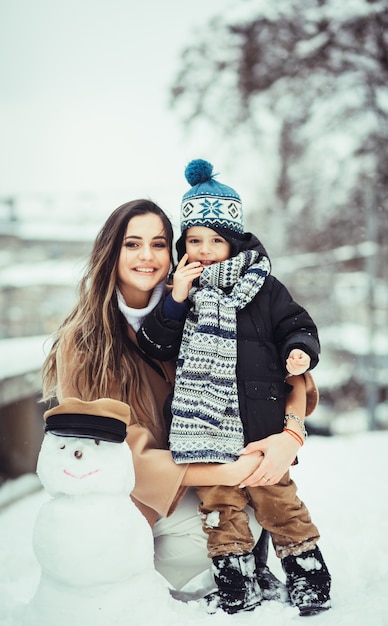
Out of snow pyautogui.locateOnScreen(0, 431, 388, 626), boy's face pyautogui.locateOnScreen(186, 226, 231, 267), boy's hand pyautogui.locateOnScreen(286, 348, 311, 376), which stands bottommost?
snow pyautogui.locateOnScreen(0, 431, 388, 626)

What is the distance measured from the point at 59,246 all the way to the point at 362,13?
5.42m

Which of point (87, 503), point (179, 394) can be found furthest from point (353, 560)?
point (87, 503)

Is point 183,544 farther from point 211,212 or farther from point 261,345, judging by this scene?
point 211,212

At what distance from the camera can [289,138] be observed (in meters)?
10.2

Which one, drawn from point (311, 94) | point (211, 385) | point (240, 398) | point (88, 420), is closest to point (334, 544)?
point (240, 398)

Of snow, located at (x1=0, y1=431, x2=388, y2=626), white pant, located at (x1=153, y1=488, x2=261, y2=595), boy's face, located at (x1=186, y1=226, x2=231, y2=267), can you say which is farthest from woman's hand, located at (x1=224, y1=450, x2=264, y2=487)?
boy's face, located at (x1=186, y1=226, x2=231, y2=267)

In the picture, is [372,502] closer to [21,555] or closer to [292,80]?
[21,555]

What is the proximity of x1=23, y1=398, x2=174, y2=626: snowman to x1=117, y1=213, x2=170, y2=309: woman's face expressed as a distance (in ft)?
2.29

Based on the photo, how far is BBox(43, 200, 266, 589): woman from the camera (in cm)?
233

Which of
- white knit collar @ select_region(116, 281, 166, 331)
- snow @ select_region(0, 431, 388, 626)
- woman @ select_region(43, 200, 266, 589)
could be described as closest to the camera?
snow @ select_region(0, 431, 388, 626)

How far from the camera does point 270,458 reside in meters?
2.15

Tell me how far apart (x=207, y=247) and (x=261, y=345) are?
423 millimetres

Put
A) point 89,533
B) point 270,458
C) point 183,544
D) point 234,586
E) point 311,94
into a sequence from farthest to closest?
point 311,94 → point 183,544 → point 270,458 → point 234,586 → point 89,533

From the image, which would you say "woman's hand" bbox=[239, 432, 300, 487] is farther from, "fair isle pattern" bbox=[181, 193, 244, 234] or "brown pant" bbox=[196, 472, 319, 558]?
"fair isle pattern" bbox=[181, 193, 244, 234]
